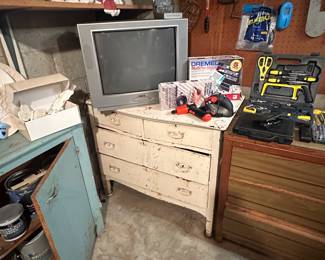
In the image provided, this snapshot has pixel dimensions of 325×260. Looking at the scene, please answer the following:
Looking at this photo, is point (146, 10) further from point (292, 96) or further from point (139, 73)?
point (292, 96)

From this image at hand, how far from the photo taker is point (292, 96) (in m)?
1.16

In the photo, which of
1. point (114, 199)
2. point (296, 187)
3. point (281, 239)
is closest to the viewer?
point (296, 187)

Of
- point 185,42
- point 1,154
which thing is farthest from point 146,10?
point 1,154

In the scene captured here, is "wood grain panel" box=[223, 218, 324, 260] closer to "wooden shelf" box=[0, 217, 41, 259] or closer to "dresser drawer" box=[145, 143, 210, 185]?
"dresser drawer" box=[145, 143, 210, 185]

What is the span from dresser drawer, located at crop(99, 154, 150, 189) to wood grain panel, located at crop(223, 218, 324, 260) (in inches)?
21.6

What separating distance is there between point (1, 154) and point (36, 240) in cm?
45

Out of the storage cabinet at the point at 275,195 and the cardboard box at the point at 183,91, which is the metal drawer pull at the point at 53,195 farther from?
the storage cabinet at the point at 275,195

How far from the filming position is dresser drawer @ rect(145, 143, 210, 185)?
116 cm

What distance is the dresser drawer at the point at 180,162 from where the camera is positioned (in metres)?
1.16

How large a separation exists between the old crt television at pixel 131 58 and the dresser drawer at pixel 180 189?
48 centimetres

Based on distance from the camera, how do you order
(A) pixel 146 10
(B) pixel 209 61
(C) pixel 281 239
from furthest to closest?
(A) pixel 146 10
(B) pixel 209 61
(C) pixel 281 239

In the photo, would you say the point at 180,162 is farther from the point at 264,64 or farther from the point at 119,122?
the point at 264,64

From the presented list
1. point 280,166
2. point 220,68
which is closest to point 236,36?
point 220,68

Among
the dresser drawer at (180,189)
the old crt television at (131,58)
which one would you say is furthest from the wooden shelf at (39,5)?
the dresser drawer at (180,189)
